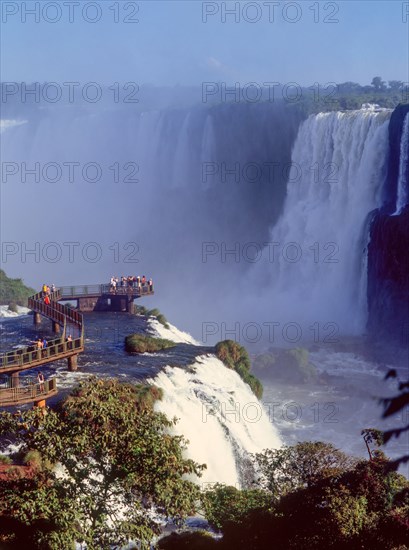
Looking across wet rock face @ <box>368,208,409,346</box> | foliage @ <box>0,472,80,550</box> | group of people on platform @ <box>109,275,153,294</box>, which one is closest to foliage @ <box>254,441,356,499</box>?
foliage @ <box>0,472,80,550</box>

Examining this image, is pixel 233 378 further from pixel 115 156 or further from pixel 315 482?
pixel 115 156

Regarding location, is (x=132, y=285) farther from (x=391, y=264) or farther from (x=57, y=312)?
(x=391, y=264)

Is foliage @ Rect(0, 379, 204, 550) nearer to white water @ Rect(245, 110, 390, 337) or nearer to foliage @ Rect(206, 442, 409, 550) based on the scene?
foliage @ Rect(206, 442, 409, 550)

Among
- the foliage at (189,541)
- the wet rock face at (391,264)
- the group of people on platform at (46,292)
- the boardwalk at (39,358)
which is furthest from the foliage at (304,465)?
the wet rock face at (391,264)

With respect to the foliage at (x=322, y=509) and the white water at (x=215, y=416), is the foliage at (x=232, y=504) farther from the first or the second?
the white water at (x=215, y=416)

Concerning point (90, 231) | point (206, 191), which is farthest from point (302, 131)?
point (90, 231)

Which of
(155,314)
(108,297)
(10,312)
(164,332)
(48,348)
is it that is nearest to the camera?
(48,348)

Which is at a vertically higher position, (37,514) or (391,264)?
(391,264)

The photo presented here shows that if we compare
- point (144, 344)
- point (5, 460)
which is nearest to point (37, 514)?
point (5, 460)
